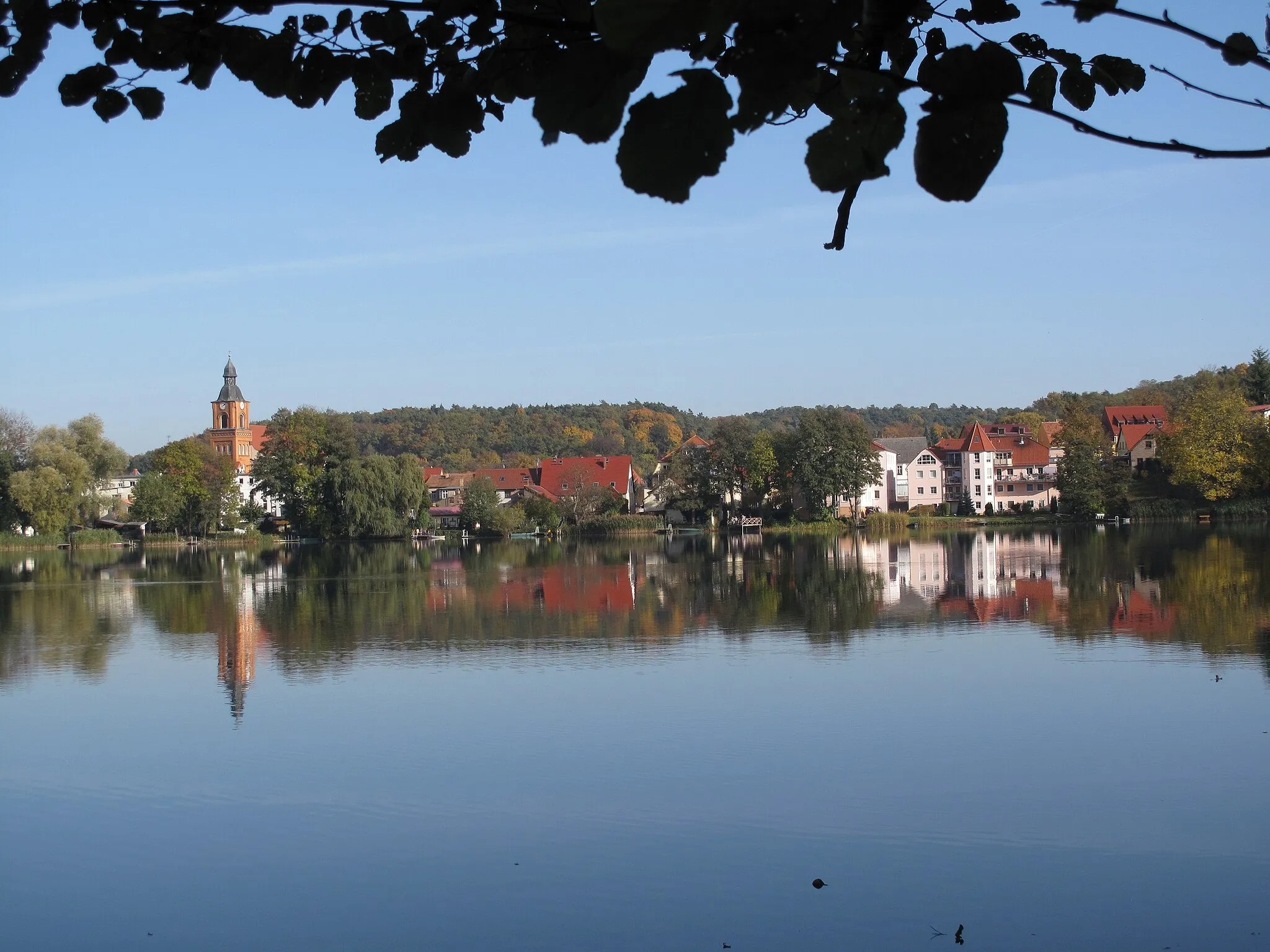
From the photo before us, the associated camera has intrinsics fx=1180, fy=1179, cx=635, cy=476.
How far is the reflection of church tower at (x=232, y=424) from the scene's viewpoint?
103m

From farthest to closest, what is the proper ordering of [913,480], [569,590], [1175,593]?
[913,480] < [569,590] < [1175,593]

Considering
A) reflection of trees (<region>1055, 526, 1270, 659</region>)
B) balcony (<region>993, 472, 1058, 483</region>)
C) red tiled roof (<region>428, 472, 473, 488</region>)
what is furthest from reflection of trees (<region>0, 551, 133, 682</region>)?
balcony (<region>993, 472, 1058, 483</region>)

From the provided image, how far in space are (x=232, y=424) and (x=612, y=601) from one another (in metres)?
86.7

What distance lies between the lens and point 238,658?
1742 centimetres

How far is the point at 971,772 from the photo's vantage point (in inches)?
377

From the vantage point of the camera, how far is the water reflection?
18000mm

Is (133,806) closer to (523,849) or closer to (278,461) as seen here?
(523,849)

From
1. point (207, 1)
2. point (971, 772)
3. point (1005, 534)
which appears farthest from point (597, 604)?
point (1005, 534)

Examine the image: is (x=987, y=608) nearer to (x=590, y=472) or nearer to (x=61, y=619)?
(x=61, y=619)

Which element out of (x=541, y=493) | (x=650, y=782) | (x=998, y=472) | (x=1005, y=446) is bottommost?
(x=650, y=782)

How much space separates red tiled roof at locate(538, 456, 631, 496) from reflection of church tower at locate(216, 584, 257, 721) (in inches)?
2233

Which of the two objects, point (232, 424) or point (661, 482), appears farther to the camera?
point (232, 424)

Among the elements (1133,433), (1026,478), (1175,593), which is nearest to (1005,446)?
(1026,478)

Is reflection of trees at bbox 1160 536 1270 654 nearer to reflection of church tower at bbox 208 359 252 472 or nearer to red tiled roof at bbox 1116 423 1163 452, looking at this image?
red tiled roof at bbox 1116 423 1163 452
